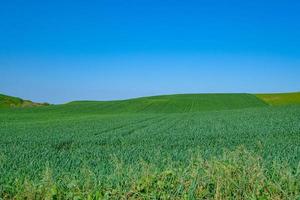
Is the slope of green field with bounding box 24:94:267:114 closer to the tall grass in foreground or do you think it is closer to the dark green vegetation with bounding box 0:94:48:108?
the dark green vegetation with bounding box 0:94:48:108

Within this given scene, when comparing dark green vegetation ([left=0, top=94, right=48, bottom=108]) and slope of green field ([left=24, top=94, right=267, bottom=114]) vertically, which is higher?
dark green vegetation ([left=0, top=94, right=48, bottom=108])

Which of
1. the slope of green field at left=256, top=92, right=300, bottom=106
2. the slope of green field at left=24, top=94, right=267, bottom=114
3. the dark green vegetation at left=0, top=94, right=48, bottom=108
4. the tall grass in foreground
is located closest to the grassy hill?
the slope of green field at left=24, top=94, right=267, bottom=114

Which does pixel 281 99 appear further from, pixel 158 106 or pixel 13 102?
pixel 13 102

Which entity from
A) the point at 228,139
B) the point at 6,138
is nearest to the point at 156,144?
the point at 228,139

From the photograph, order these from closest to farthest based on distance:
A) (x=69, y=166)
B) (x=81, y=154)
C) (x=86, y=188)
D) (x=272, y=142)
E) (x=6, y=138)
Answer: (x=86, y=188) → (x=69, y=166) → (x=81, y=154) → (x=272, y=142) → (x=6, y=138)

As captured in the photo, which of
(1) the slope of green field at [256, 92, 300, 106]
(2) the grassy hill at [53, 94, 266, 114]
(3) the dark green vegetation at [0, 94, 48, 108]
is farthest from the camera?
(1) the slope of green field at [256, 92, 300, 106]

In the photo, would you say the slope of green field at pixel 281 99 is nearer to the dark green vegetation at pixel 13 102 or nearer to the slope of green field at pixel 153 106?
the slope of green field at pixel 153 106

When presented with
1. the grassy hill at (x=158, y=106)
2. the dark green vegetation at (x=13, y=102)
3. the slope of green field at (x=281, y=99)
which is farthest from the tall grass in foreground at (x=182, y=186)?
the slope of green field at (x=281, y=99)

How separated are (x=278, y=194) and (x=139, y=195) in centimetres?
226

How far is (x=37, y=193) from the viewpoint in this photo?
6.80 meters

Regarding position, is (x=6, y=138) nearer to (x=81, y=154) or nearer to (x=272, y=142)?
(x=81, y=154)

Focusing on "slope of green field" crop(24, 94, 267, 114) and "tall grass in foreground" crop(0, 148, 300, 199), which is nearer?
"tall grass in foreground" crop(0, 148, 300, 199)

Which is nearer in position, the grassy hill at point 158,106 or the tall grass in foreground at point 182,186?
the tall grass in foreground at point 182,186

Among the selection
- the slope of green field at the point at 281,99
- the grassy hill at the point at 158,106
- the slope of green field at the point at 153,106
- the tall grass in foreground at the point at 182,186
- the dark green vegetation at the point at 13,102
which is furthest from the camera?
the slope of green field at the point at 281,99
